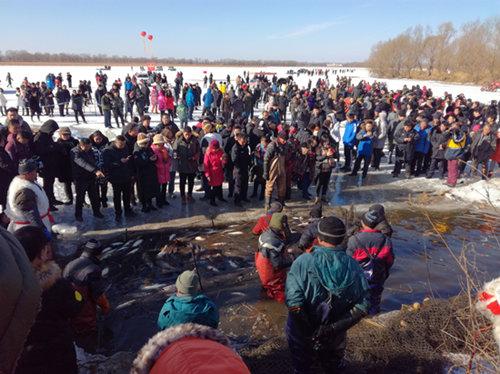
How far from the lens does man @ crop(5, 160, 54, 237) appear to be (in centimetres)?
491

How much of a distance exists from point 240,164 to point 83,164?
3.41 m

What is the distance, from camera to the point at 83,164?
7035 millimetres

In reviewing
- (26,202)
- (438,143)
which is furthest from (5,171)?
(438,143)

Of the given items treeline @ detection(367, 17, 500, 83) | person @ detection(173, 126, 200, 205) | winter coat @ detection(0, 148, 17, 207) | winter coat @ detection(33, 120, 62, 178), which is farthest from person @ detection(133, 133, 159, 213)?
treeline @ detection(367, 17, 500, 83)

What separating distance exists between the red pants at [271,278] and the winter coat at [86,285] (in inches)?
81.6

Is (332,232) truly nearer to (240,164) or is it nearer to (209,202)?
(240,164)

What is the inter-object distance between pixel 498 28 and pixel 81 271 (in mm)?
77148

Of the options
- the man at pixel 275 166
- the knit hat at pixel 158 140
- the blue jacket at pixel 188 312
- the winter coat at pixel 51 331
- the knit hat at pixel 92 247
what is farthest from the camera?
the man at pixel 275 166

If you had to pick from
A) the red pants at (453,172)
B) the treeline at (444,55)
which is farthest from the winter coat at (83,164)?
the treeline at (444,55)

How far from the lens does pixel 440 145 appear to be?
35.7 feet

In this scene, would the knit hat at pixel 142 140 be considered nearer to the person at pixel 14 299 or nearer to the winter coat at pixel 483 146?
the person at pixel 14 299

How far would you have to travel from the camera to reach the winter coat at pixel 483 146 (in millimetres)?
10617

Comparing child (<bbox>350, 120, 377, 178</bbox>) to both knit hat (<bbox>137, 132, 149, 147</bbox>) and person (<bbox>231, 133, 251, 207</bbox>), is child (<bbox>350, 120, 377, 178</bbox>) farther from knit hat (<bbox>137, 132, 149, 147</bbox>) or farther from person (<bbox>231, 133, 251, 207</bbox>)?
knit hat (<bbox>137, 132, 149, 147</bbox>)

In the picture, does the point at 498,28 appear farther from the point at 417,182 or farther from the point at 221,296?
the point at 221,296
